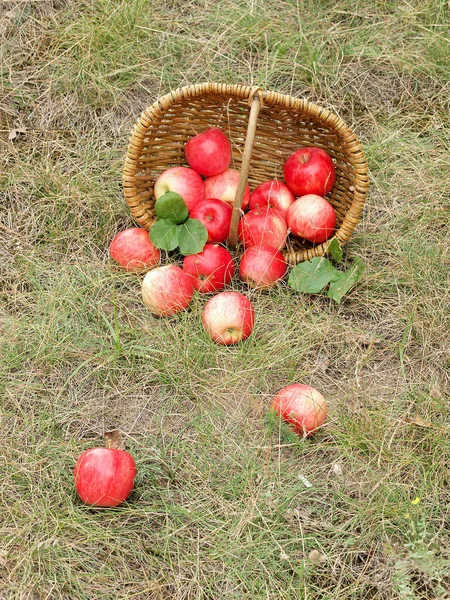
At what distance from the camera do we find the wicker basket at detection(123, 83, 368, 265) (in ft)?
9.19

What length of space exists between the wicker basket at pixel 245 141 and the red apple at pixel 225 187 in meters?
0.11

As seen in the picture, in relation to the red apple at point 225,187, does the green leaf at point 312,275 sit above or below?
below

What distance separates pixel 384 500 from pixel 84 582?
2.91 feet

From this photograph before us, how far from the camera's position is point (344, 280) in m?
2.88

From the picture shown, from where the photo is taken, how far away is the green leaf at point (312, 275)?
286 cm

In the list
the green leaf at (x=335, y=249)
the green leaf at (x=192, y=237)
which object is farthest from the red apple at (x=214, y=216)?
the green leaf at (x=335, y=249)

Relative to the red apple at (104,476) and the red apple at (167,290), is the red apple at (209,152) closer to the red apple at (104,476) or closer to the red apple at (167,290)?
the red apple at (167,290)

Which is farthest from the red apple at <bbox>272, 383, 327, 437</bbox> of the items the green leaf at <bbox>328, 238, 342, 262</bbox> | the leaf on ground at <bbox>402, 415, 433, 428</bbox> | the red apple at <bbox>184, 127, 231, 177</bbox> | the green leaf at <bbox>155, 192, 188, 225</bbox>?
the red apple at <bbox>184, 127, 231, 177</bbox>

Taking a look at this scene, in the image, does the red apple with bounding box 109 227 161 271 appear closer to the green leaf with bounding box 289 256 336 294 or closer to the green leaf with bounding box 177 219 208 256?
the green leaf with bounding box 177 219 208 256

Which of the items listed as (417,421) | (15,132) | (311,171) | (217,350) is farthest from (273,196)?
(15,132)

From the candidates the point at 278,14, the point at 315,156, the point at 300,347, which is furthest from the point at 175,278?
the point at 278,14

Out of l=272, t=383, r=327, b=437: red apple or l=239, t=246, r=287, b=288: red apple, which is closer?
l=272, t=383, r=327, b=437: red apple

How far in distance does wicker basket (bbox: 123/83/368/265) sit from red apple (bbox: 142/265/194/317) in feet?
1.01

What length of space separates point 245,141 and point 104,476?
4.46ft
